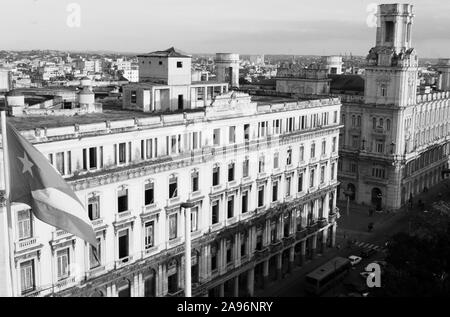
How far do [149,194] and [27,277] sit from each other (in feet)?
43.9

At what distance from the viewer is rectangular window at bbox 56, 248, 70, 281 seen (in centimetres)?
4616

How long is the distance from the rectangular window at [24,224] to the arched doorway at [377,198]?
80.7 metres

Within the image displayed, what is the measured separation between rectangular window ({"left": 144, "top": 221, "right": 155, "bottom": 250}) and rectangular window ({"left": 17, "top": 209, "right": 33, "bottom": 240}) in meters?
12.2

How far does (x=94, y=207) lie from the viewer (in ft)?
158

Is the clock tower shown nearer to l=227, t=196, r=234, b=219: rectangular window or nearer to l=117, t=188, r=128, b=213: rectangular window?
l=227, t=196, r=234, b=219: rectangular window

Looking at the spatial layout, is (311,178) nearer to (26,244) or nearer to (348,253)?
(348,253)

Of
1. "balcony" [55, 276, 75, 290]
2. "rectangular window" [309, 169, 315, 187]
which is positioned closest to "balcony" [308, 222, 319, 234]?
"rectangular window" [309, 169, 315, 187]

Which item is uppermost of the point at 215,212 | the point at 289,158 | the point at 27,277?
the point at 289,158

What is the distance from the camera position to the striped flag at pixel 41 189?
25641 millimetres

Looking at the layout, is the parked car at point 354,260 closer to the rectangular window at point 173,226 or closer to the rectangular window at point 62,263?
the rectangular window at point 173,226

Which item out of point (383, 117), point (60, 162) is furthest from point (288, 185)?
point (383, 117)

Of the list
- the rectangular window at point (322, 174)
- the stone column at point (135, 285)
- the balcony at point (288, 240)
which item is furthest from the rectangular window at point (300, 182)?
the stone column at point (135, 285)

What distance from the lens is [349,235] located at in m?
94.9
